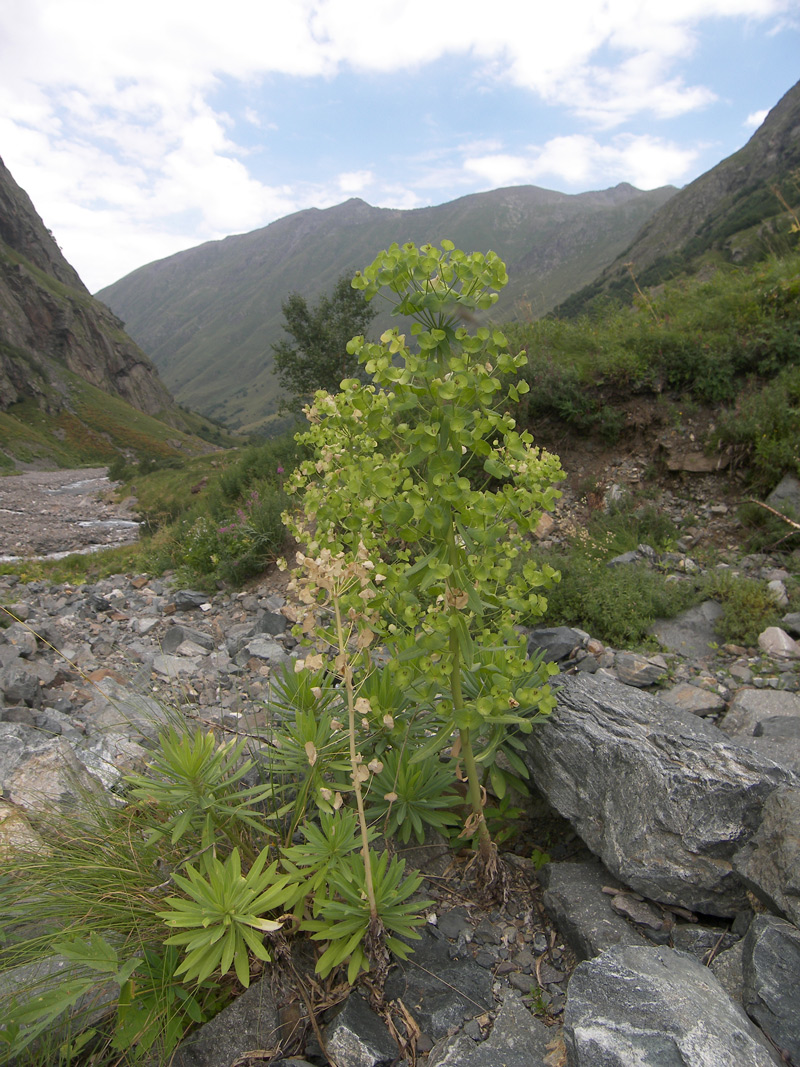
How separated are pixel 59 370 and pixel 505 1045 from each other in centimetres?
10421

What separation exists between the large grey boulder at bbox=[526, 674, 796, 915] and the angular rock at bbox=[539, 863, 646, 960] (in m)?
0.14

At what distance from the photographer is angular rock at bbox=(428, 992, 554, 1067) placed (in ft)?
6.47

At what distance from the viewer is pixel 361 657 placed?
2.89 m

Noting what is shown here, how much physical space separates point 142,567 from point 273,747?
933 cm

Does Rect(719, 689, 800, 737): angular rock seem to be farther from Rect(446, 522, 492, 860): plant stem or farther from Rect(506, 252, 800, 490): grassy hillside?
Rect(506, 252, 800, 490): grassy hillside

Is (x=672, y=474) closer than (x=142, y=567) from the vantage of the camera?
Yes

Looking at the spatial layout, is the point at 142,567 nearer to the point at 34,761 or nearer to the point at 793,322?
the point at 34,761

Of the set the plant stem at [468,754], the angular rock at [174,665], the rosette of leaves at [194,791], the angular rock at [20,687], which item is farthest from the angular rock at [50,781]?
the angular rock at [174,665]

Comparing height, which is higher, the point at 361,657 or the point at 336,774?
the point at 361,657

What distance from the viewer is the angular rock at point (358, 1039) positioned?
2039 millimetres

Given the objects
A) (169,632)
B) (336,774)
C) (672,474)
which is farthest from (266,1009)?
(672,474)

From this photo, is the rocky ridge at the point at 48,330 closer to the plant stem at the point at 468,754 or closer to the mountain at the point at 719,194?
the mountain at the point at 719,194

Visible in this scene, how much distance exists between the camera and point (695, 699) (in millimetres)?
4523

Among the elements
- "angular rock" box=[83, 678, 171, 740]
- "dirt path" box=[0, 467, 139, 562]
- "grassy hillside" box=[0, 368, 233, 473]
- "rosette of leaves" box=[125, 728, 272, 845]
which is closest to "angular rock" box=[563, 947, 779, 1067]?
"rosette of leaves" box=[125, 728, 272, 845]
